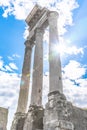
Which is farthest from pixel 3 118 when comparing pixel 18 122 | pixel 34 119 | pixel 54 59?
pixel 54 59

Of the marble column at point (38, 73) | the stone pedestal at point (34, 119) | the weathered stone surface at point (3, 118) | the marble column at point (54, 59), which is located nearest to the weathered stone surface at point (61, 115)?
the marble column at point (54, 59)

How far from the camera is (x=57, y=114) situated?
888 cm

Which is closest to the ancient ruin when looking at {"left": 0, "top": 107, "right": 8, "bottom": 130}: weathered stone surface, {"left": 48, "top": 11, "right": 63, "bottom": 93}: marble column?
{"left": 48, "top": 11, "right": 63, "bottom": 93}: marble column

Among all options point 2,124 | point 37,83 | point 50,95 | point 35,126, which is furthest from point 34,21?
point 2,124

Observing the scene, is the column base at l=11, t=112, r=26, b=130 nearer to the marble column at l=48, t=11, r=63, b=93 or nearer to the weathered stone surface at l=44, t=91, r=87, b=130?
the weathered stone surface at l=44, t=91, r=87, b=130

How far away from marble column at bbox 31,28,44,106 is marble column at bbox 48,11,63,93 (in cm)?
183

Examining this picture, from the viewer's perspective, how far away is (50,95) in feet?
33.0

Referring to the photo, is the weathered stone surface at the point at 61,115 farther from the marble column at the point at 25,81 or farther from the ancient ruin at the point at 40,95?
the marble column at the point at 25,81

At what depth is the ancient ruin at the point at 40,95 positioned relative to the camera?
9141 mm

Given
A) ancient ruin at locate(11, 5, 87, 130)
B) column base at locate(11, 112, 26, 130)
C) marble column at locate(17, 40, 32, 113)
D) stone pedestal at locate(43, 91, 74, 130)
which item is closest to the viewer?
stone pedestal at locate(43, 91, 74, 130)

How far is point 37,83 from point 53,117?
13.2ft

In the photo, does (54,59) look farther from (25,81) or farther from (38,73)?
(25,81)

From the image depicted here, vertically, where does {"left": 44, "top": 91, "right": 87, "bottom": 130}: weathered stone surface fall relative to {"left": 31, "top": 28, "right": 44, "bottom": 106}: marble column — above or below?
below

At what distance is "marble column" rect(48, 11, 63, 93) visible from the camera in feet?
34.0
